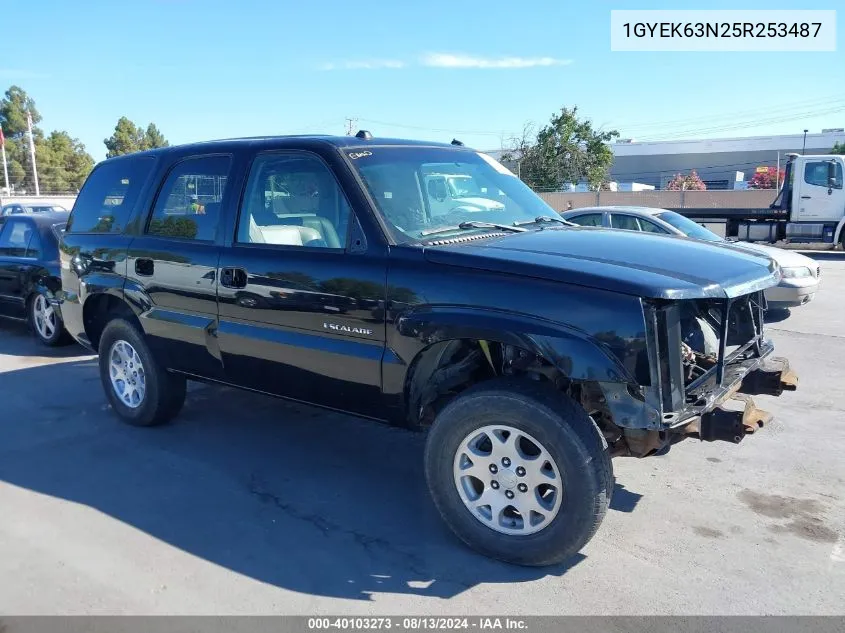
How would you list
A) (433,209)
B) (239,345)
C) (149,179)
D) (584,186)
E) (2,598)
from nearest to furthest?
(2,598)
(433,209)
(239,345)
(149,179)
(584,186)

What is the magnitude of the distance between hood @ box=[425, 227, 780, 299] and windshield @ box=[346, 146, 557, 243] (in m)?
0.33

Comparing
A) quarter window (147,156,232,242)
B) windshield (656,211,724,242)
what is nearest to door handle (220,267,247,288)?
quarter window (147,156,232,242)

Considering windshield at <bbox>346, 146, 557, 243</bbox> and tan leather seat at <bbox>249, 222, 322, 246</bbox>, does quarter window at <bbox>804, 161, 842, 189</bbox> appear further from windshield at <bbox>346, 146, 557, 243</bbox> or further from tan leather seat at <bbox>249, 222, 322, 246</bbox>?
tan leather seat at <bbox>249, 222, 322, 246</bbox>

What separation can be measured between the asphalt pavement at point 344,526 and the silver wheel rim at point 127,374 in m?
0.25

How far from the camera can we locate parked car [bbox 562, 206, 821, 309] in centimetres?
915

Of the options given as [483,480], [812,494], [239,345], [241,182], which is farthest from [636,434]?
[241,182]

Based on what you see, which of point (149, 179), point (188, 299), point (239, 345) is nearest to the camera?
point (239, 345)

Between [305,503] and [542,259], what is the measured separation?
2.02m

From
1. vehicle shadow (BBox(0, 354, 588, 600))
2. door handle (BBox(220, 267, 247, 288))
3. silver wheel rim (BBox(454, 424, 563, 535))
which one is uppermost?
door handle (BBox(220, 267, 247, 288))

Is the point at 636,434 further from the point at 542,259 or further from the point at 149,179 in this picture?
the point at 149,179

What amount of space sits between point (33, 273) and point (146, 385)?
14.0ft

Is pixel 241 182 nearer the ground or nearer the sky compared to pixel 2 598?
nearer the sky

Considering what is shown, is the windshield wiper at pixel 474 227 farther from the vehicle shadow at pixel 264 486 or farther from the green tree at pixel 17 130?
the green tree at pixel 17 130

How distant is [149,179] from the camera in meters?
5.14
